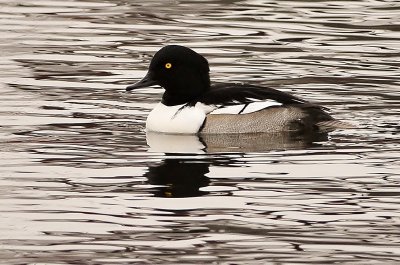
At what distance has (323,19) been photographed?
21078mm

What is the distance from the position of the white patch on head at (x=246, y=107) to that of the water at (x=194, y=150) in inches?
10.4

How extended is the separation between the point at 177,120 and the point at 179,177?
2.36 metres

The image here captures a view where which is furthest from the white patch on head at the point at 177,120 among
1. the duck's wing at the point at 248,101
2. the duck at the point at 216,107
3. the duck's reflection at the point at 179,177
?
the duck's reflection at the point at 179,177

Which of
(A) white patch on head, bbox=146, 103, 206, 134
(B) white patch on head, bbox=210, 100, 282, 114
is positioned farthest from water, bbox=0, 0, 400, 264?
(B) white patch on head, bbox=210, 100, 282, 114

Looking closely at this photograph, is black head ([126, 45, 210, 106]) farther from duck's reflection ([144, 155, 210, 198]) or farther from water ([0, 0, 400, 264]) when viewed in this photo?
duck's reflection ([144, 155, 210, 198])

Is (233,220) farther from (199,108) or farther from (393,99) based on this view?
(393,99)

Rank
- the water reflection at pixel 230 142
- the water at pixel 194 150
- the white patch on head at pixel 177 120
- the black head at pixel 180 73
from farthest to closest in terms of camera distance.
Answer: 1. the black head at pixel 180 73
2. the white patch on head at pixel 177 120
3. the water reflection at pixel 230 142
4. the water at pixel 194 150

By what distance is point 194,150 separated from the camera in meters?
12.9

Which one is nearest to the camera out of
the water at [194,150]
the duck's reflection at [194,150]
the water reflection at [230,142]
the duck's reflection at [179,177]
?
the water at [194,150]

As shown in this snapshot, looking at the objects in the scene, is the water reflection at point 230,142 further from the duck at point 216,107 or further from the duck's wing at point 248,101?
the duck's wing at point 248,101

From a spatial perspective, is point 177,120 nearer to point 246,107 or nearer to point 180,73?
point 180,73

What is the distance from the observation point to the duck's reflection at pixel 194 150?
1123 cm

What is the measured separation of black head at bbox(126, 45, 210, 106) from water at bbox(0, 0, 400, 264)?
459 millimetres

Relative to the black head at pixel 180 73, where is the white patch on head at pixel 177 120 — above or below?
below
